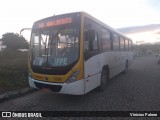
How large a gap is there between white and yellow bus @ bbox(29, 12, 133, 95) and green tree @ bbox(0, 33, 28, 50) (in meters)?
42.7

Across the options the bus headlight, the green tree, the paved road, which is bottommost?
the paved road

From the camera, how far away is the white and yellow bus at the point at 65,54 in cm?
604

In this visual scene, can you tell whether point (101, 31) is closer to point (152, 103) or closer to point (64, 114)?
point (152, 103)

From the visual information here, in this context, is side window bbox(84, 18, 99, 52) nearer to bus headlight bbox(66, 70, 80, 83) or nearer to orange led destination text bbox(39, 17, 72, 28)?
orange led destination text bbox(39, 17, 72, 28)

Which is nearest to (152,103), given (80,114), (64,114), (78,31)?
(80,114)

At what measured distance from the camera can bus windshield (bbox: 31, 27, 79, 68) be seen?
6.14 metres

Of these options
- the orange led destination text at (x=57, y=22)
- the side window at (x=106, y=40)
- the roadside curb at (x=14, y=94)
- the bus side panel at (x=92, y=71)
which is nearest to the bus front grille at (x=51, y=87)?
the bus side panel at (x=92, y=71)

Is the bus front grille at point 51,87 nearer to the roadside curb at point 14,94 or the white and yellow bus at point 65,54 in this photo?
the white and yellow bus at point 65,54

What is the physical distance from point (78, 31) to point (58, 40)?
80 cm

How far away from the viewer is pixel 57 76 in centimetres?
618

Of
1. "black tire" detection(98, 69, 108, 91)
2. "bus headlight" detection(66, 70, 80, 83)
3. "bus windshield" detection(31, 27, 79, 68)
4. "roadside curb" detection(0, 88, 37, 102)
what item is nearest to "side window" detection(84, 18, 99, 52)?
"bus windshield" detection(31, 27, 79, 68)

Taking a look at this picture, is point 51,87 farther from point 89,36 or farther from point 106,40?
point 106,40

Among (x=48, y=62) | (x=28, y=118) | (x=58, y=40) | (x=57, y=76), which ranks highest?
(x=58, y=40)

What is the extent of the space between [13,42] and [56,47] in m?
45.8
